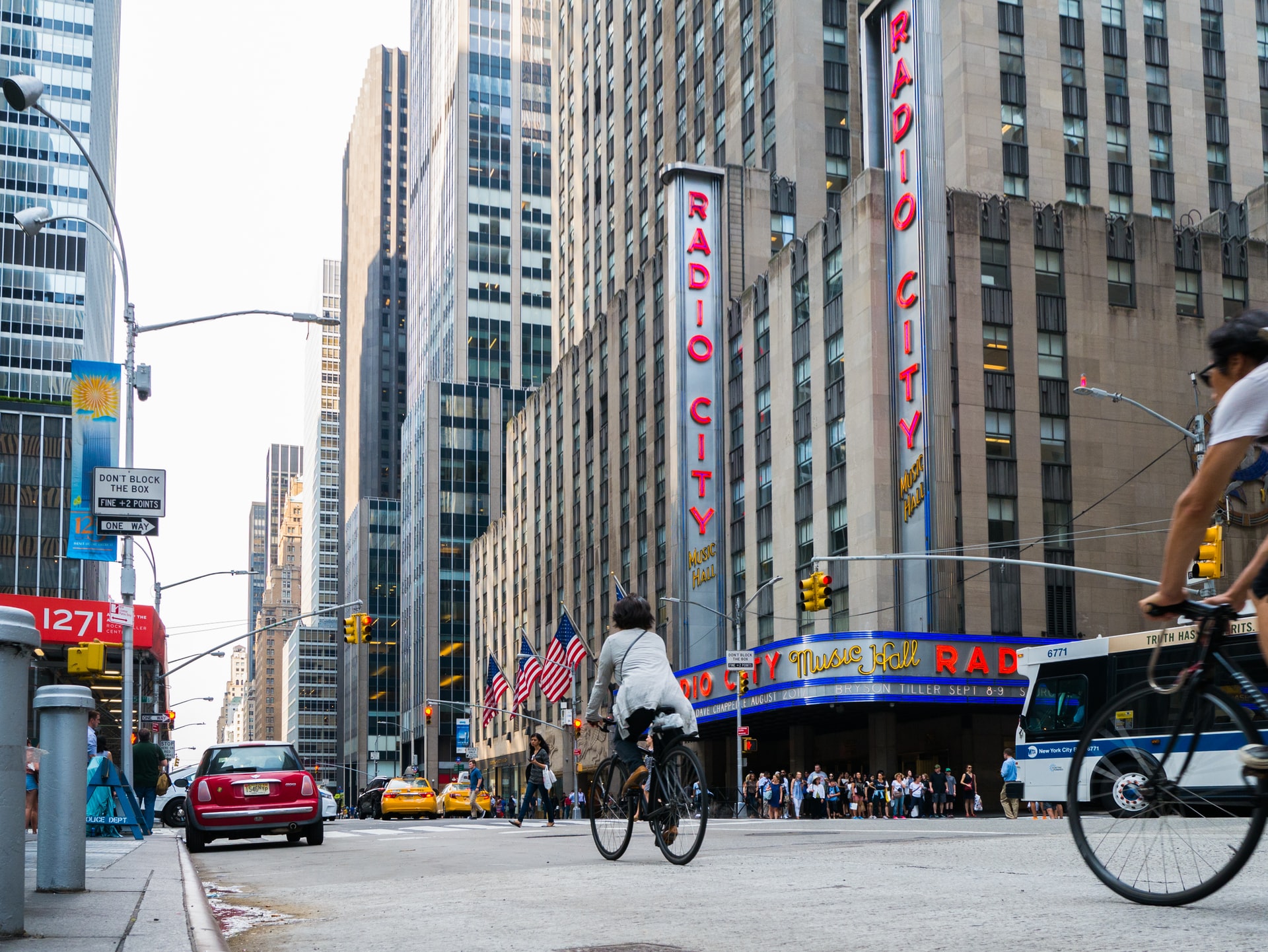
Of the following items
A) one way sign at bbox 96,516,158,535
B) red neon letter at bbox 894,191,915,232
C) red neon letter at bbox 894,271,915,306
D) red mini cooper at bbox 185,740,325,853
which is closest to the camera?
red mini cooper at bbox 185,740,325,853

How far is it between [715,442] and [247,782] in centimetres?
4173

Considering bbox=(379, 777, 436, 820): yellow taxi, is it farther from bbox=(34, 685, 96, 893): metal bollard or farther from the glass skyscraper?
the glass skyscraper

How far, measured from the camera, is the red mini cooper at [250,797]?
18859 millimetres

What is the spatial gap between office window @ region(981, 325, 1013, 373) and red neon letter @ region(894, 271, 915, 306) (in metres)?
2.76

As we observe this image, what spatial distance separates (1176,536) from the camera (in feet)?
16.4

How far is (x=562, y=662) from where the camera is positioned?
1858 inches

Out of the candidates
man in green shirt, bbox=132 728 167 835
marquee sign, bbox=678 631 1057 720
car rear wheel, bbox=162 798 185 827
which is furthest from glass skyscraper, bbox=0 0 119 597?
man in green shirt, bbox=132 728 167 835

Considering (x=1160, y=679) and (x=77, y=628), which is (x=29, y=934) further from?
(x=77, y=628)

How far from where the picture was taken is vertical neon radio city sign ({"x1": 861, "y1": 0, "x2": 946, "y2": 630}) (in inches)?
1779

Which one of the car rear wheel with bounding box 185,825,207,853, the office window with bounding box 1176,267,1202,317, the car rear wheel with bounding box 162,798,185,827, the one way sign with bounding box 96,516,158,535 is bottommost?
the car rear wheel with bounding box 162,798,185,827

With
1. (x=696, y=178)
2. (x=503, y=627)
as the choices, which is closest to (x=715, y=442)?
(x=696, y=178)

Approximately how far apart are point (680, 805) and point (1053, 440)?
40.7 m

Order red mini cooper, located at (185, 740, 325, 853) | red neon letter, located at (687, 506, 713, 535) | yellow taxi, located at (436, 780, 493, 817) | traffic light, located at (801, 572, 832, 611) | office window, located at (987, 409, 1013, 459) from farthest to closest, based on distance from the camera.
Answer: red neon letter, located at (687, 506, 713, 535)
yellow taxi, located at (436, 780, 493, 817)
office window, located at (987, 409, 1013, 459)
traffic light, located at (801, 572, 832, 611)
red mini cooper, located at (185, 740, 325, 853)

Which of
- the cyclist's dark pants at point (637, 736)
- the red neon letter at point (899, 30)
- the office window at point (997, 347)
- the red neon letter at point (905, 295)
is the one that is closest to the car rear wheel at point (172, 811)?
the red neon letter at point (905, 295)
